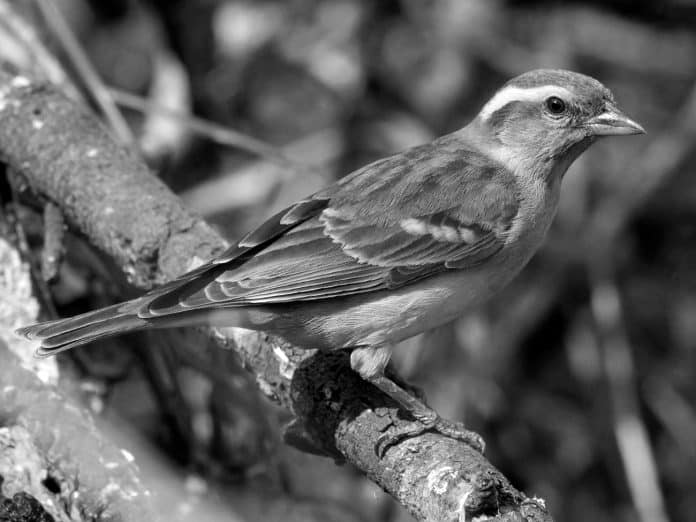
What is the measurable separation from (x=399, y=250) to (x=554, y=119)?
1.11 metres

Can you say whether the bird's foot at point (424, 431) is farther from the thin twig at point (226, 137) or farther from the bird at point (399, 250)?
the thin twig at point (226, 137)

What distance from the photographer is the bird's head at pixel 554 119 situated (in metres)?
5.16

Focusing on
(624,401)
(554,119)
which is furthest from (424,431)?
(624,401)

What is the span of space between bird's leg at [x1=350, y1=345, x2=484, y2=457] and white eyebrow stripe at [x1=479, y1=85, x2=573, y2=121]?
61.8 inches

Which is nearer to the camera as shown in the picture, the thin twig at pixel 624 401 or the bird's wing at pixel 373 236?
the bird's wing at pixel 373 236

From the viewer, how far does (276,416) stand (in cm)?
657

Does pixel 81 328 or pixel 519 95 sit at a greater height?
pixel 519 95

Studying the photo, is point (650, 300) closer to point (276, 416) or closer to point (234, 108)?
point (276, 416)

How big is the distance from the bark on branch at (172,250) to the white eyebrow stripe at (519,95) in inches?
65.0

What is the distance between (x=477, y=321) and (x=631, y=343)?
4.79 ft

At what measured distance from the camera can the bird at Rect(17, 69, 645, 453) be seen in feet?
14.4

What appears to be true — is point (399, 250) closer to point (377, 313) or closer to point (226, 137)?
point (377, 313)

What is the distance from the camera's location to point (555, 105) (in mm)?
5207

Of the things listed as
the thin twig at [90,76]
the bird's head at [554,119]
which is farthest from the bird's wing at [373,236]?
the thin twig at [90,76]
